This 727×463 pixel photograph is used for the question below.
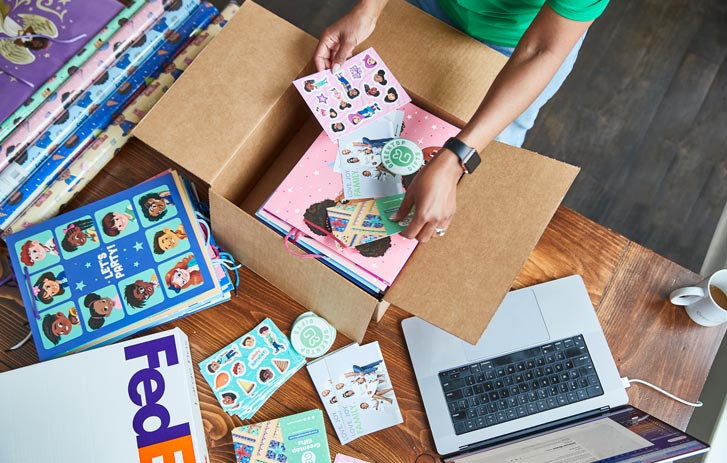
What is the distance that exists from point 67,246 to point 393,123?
0.58 meters

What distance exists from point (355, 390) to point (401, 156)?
0.41m

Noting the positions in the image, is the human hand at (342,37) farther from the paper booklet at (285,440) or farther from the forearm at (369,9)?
the paper booklet at (285,440)

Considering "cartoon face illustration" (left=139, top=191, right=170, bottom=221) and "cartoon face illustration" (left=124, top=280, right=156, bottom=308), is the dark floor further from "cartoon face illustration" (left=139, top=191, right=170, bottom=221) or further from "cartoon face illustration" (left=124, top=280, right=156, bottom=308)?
"cartoon face illustration" (left=124, top=280, right=156, bottom=308)

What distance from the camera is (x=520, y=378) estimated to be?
1.00 meters

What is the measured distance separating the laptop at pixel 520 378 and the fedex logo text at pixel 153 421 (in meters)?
0.40

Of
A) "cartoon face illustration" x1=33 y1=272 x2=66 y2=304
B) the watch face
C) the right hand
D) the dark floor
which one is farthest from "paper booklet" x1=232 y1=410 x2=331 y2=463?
the dark floor

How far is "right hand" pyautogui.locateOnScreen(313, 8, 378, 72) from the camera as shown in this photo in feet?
3.09

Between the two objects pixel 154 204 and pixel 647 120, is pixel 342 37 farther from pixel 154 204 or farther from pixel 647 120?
pixel 647 120

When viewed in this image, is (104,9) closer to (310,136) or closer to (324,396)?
(310,136)

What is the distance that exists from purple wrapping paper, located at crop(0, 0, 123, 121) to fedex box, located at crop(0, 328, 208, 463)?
17.5 inches

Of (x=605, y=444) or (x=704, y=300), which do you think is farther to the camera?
(x=704, y=300)

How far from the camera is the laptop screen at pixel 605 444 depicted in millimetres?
782

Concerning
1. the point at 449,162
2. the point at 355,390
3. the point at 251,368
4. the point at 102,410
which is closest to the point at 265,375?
the point at 251,368

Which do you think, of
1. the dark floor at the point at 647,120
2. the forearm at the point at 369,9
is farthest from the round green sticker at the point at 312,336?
the dark floor at the point at 647,120
